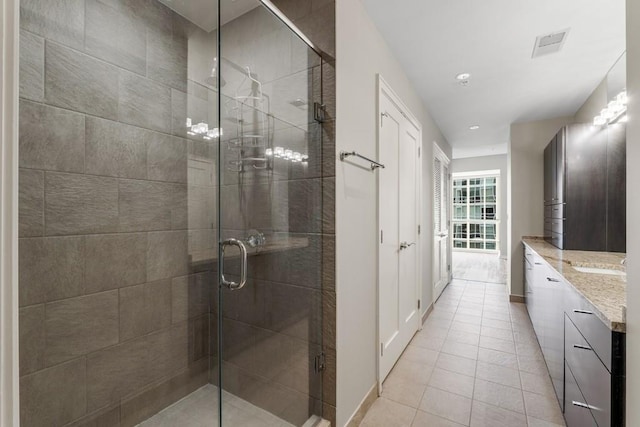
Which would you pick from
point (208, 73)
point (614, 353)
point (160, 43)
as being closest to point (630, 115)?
point (614, 353)

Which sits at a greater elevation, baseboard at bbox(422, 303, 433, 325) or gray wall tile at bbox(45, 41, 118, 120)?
gray wall tile at bbox(45, 41, 118, 120)

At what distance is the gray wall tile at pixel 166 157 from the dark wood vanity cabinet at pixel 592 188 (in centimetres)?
364

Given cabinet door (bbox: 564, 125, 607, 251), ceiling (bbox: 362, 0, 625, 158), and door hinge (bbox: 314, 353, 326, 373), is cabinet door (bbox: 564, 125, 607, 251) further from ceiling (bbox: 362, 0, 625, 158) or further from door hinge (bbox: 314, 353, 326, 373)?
door hinge (bbox: 314, 353, 326, 373)

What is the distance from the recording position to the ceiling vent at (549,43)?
7.05 feet

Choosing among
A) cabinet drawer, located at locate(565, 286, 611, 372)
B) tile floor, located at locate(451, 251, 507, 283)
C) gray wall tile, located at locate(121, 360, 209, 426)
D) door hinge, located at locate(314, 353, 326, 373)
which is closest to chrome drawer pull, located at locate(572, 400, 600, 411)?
cabinet drawer, located at locate(565, 286, 611, 372)

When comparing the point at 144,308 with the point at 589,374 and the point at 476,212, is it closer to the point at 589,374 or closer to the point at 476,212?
the point at 589,374

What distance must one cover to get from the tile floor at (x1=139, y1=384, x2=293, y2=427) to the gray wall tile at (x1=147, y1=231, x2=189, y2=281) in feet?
2.40

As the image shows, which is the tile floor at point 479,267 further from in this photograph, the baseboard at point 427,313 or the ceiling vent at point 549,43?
the ceiling vent at point 549,43

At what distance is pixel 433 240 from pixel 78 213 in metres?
3.78

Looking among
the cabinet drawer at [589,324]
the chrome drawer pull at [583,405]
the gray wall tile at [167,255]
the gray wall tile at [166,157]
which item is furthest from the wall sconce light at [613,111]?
the gray wall tile at [167,255]

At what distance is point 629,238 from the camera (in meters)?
0.97

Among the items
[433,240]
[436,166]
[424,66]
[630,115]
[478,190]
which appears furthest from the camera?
[478,190]

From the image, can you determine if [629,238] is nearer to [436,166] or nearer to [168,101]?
[168,101]

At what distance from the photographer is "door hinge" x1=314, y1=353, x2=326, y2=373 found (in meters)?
1.60
